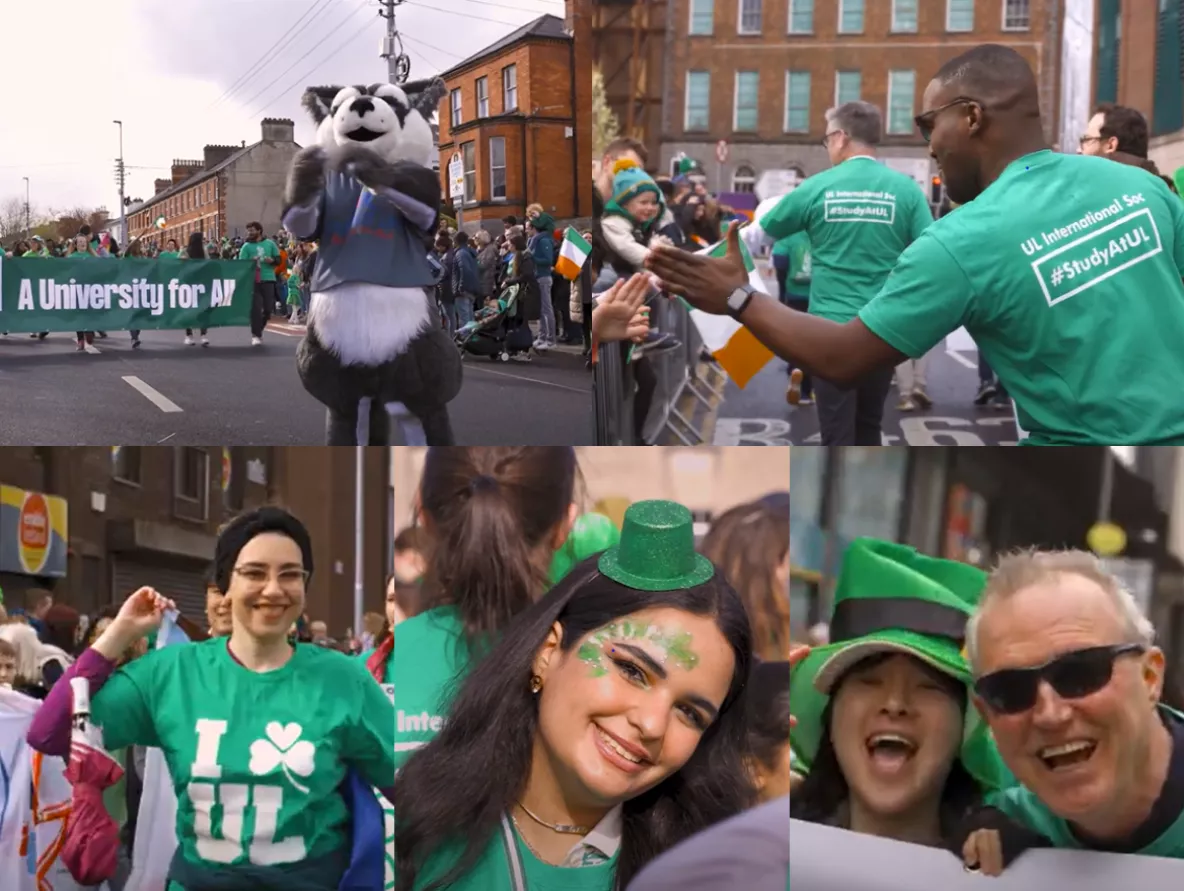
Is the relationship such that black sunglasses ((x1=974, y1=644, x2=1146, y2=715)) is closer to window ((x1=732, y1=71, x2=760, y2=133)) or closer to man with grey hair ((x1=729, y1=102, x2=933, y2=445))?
man with grey hair ((x1=729, y1=102, x2=933, y2=445))

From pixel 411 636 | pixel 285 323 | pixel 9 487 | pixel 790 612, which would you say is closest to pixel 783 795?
pixel 790 612

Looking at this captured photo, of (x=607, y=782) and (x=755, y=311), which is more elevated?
(x=755, y=311)

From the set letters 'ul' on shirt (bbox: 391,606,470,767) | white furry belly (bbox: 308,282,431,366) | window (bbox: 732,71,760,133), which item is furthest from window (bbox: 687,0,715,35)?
letters 'ul' on shirt (bbox: 391,606,470,767)

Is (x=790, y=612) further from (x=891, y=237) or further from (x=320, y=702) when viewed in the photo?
(x=320, y=702)

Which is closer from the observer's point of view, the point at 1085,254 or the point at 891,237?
the point at 1085,254

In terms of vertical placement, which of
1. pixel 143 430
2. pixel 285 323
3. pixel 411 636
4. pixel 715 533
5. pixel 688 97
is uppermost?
pixel 688 97

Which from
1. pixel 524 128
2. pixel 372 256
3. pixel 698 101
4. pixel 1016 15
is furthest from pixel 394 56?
pixel 1016 15

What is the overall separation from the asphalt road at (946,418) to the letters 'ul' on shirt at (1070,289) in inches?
9.4

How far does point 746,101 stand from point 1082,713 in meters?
1.62

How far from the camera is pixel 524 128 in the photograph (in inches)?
124

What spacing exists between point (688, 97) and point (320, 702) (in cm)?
Answer: 174

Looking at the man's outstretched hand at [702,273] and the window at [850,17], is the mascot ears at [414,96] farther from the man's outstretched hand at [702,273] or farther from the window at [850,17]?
the window at [850,17]

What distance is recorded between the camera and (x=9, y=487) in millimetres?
3340

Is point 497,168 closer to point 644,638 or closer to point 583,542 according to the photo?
point 583,542
